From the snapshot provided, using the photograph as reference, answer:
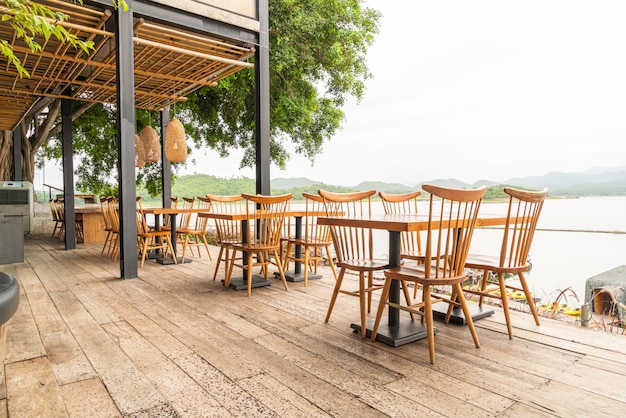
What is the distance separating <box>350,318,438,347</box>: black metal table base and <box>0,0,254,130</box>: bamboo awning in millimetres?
3944

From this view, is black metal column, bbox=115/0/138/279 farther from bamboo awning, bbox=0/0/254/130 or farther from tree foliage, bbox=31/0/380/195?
tree foliage, bbox=31/0/380/195

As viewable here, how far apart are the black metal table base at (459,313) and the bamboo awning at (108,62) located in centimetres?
408

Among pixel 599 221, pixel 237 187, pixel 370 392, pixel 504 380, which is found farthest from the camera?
pixel 237 187

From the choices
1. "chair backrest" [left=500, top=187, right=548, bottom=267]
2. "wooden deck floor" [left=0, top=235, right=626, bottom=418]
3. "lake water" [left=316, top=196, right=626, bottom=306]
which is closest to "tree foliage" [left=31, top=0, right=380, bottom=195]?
"lake water" [left=316, top=196, right=626, bottom=306]

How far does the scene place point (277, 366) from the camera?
211 centimetres

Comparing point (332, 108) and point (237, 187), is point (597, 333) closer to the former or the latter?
point (332, 108)

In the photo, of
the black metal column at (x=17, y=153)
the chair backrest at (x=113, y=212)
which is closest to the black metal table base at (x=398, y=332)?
the chair backrest at (x=113, y=212)

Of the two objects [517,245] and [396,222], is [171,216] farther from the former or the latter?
[517,245]

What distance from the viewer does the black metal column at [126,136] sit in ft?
14.2

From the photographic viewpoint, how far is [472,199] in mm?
2242

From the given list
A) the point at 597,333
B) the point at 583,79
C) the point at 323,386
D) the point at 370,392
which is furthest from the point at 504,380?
the point at 583,79

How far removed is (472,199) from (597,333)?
1.38m

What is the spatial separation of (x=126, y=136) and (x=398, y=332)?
11.7 ft

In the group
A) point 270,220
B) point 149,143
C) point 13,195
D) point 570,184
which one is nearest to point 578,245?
point 570,184
